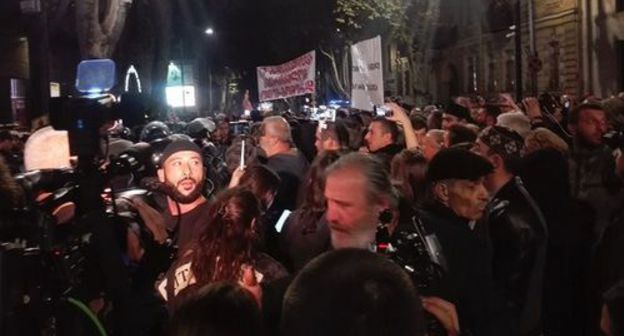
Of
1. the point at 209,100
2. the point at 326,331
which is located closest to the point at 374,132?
the point at 326,331

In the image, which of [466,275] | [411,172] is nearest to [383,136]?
[411,172]

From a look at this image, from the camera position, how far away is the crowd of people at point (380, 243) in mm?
1916

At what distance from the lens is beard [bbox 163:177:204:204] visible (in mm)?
4852

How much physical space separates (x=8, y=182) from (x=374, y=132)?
458 centimetres

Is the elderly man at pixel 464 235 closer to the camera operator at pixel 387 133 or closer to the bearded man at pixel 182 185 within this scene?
the bearded man at pixel 182 185

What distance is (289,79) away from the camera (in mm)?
13258

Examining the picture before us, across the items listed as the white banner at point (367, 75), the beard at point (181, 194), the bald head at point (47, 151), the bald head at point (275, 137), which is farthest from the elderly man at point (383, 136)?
the bald head at point (47, 151)

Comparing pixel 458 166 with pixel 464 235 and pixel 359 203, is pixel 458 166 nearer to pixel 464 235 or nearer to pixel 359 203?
pixel 464 235

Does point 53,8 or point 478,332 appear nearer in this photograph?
point 478,332

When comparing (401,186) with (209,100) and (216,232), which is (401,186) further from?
(209,100)

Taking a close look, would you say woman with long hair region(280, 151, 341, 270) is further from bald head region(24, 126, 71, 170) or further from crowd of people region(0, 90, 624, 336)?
bald head region(24, 126, 71, 170)

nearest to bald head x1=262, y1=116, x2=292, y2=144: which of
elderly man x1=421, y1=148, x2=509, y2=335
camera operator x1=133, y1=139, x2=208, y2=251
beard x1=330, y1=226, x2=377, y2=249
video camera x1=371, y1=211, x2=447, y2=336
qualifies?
camera operator x1=133, y1=139, x2=208, y2=251

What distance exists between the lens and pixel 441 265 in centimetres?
282

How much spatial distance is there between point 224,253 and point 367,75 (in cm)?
656
